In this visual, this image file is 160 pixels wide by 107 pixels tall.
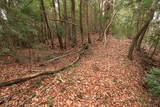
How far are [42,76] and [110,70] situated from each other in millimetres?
3814

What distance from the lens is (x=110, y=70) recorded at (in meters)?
5.64

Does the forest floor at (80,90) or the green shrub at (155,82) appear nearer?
the forest floor at (80,90)

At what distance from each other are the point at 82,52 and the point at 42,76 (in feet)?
14.0

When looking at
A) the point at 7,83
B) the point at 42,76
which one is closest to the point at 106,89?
the point at 42,76

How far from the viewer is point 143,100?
415cm

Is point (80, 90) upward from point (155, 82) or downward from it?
downward

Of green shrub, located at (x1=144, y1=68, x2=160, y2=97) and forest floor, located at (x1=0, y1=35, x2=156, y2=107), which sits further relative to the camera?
green shrub, located at (x1=144, y1=68, x2=160, y2=97)

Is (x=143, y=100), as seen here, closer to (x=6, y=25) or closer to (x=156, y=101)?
(x=156, y=101)

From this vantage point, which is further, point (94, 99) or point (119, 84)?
point (119, 84)

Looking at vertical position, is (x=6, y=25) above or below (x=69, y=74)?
above

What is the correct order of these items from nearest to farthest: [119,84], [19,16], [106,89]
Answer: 1. [106,89]
2. [119,84]
3. [19,16]

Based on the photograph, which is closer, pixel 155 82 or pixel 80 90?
pixel 155 82

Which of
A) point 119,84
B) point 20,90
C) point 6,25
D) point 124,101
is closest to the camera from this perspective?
point 20,90

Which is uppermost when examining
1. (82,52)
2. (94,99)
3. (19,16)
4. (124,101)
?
(19,16)
